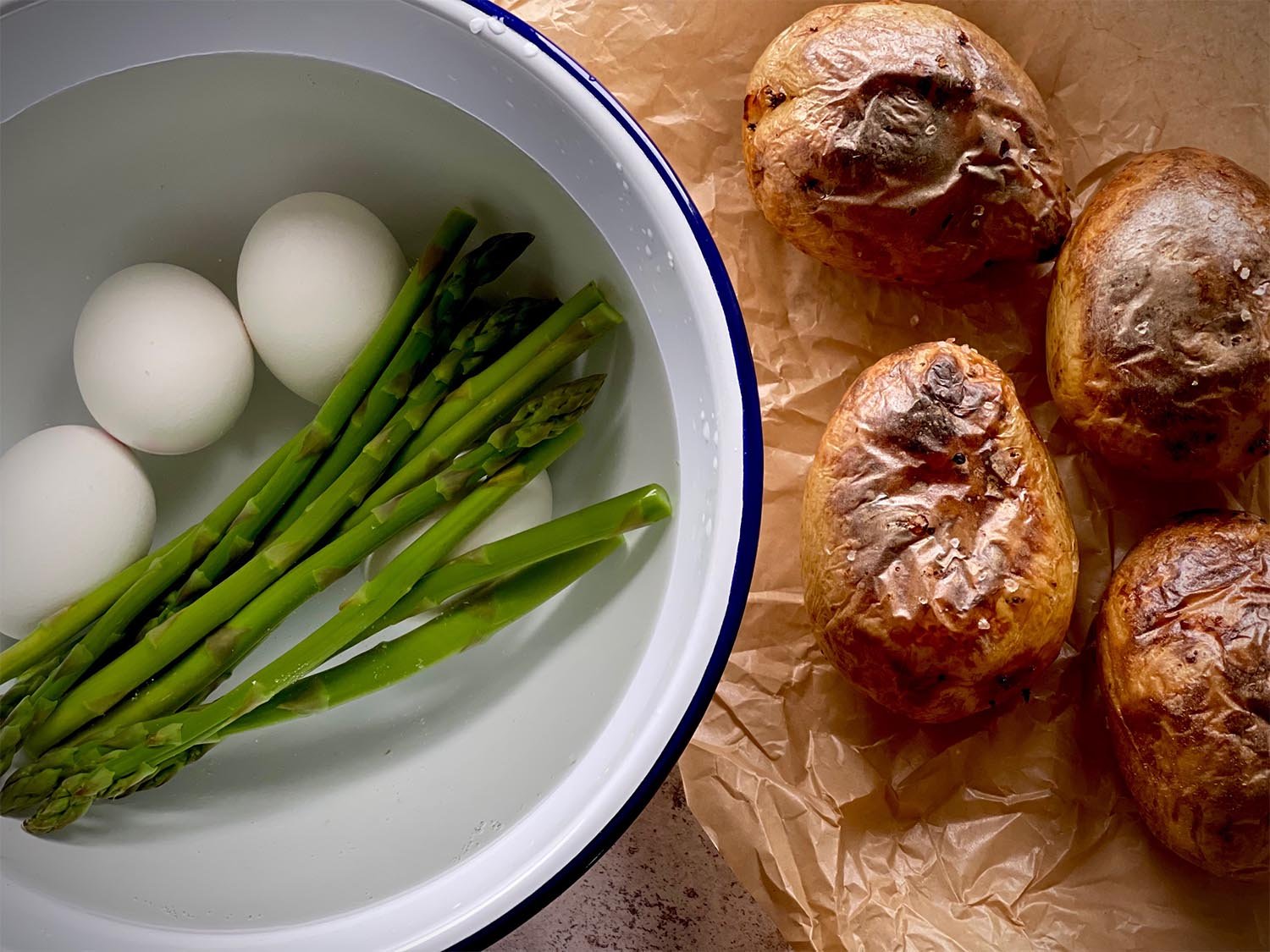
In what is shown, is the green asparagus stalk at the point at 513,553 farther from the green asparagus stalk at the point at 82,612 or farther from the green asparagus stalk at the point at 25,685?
the green asparagus stalk at the point at 25,685

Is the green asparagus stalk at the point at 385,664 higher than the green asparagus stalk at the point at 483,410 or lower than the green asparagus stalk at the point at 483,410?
lower

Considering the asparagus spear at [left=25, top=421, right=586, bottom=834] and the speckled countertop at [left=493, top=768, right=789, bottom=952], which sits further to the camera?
the speckled countertop at [left=493, top=768, right=789, bottom=952]

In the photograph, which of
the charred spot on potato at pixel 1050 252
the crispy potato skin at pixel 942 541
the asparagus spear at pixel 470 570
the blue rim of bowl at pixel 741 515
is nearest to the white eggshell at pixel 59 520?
the asparagus spear at pixel 470 570

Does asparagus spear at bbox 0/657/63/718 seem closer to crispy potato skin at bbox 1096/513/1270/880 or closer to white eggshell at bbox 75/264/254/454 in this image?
white eggshell at bbox 75/264/254/454

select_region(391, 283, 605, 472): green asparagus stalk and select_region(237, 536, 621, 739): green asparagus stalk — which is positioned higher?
select_region(391, 283, 605, 472): green asparagus stalk

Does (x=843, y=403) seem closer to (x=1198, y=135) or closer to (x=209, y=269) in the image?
(x=1198, y=135)

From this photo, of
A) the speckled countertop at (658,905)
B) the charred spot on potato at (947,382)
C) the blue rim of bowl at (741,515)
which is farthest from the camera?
the speckled countertop at (658,905)

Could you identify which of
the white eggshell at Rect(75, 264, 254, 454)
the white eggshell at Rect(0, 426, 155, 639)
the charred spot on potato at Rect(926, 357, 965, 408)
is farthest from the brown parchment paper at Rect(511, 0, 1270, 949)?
the white eggshell at Rect(0, 426, 155, 639)

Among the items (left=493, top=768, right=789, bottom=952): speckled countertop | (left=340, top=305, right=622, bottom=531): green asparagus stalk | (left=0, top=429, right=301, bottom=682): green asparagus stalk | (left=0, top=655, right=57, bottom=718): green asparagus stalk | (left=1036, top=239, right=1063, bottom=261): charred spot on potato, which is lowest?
Answer: (left=493, top=768, right=789, bottom=952): speckled countertop
